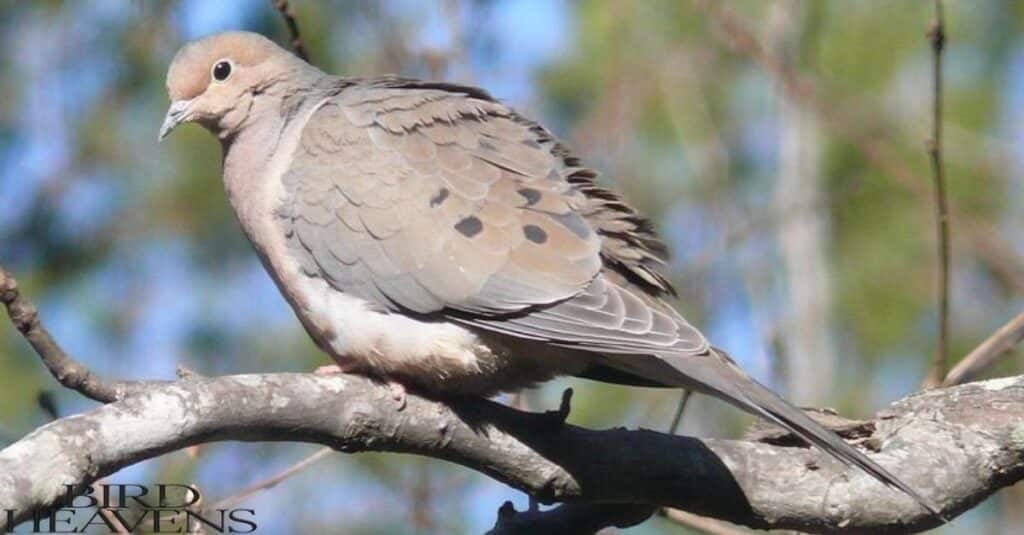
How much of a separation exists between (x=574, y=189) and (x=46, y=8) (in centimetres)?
547

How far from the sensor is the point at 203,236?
30.9 ft

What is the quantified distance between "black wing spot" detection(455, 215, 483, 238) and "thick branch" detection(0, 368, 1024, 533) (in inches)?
17.6

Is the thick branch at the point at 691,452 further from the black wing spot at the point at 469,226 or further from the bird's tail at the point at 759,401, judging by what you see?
the black wing spot at the point at 469,226

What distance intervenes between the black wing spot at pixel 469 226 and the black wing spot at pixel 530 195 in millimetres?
129

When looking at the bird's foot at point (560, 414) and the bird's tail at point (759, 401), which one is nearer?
the bird's tail at point (759, 401)

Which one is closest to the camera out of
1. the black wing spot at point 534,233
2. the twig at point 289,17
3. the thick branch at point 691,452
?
the thick branch at point 691,452

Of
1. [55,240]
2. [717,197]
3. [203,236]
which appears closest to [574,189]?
[717,197]

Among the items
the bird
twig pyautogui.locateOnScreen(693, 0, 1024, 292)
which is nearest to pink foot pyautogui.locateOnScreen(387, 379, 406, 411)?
the bird

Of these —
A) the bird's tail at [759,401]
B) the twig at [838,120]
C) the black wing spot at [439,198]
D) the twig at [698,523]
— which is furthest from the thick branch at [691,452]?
the twig at [838,120]

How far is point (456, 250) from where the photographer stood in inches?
142

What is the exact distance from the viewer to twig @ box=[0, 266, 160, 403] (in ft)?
8.54

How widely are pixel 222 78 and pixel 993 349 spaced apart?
2.18 meters

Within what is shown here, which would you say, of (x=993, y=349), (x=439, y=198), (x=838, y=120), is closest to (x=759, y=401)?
(x=439, y=198)

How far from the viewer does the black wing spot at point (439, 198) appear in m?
3.66
